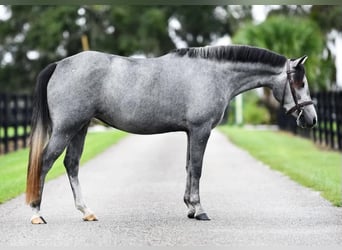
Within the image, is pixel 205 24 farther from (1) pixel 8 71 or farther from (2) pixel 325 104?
(1) pixel 8 71

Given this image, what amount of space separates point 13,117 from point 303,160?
6.86 metres

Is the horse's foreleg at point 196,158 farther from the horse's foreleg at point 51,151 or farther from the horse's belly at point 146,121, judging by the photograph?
the horse's foreleg at point 51,151

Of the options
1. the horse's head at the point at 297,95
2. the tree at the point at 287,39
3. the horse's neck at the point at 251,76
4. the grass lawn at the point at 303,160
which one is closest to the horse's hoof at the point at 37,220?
the horse's neck at the point at 251,76

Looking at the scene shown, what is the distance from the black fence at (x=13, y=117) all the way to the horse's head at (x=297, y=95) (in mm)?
10084

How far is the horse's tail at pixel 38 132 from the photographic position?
6.67 m

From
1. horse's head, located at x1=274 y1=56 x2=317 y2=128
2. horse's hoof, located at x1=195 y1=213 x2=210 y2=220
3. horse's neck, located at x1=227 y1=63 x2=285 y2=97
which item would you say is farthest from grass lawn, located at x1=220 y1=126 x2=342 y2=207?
horse's hoof, located at x1=195 y1=213 x2=210 y2=220

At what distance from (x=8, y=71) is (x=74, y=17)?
608 centimetres

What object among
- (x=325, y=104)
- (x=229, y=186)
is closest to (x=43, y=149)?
(x=229, y=186)

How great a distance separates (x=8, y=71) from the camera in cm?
2573

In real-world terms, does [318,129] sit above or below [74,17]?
below

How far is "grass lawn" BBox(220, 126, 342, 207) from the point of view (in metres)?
9.30

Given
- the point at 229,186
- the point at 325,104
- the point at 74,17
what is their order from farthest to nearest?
the point at 74,17, the point at 325,104, the point at 229,186

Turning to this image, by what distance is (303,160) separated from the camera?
1334 centimetres

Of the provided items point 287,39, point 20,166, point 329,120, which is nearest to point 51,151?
point 20,166
